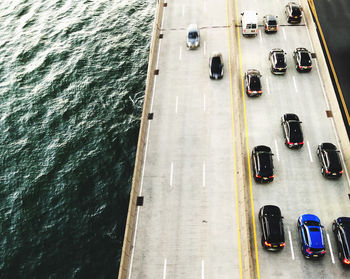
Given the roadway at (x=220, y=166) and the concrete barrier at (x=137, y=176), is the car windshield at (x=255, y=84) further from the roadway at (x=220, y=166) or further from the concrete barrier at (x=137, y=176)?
the concrete barrier at (x=137, y=176)

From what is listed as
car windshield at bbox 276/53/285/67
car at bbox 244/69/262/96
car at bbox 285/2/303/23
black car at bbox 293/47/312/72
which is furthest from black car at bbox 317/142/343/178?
car at bbox 285/2/303/23

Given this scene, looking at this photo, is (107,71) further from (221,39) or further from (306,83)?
(306,83)

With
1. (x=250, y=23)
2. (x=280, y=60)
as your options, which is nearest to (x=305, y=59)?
(x=280, y=60)

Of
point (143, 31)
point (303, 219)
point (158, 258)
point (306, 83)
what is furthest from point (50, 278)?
point (143, 31)

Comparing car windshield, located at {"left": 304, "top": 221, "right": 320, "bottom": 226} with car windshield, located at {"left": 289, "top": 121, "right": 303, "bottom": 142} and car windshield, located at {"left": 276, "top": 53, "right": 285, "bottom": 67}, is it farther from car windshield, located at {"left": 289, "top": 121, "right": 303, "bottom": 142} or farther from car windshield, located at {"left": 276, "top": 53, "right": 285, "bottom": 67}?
car windshield, located at {"left": 276, "top": 53, "right": 285, "bottom": 67}

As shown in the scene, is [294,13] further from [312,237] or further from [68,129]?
[68,129]

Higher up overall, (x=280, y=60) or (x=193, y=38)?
(x=193, y=38)

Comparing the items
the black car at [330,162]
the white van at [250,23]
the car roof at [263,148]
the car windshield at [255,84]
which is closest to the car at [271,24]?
the white van at [250,23]
